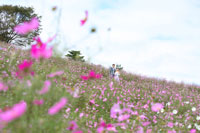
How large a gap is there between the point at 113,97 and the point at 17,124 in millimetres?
5228

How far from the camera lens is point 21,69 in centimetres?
168

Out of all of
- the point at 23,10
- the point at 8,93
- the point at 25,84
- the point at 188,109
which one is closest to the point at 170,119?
the point at 188,109

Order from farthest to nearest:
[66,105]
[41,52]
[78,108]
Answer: [78,108], [66,105], [41,52]

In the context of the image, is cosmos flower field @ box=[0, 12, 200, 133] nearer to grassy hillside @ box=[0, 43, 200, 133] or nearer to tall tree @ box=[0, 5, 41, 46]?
grassy hillside @ box=[0, 43, 200, 133]

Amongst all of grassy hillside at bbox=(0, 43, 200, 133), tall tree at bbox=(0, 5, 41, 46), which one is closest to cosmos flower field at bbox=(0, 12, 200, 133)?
grassy hillside at bbox=(0, 43, 200, 133)

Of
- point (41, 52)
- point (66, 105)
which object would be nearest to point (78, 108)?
point (66, 105)

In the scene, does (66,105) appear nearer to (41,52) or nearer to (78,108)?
(78,108)

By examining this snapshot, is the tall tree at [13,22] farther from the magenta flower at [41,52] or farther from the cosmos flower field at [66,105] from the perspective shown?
the magenta flower at [41,52]

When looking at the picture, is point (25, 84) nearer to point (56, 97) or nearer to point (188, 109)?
point (56, 97)

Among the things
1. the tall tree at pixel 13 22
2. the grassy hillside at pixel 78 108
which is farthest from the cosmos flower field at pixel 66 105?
the tall tree at pixel 13 22

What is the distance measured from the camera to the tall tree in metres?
24.1

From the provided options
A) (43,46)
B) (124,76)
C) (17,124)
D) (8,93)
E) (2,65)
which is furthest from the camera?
(124,76)

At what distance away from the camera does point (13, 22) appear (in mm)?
24219

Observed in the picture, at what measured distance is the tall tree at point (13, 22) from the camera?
79.2ft
